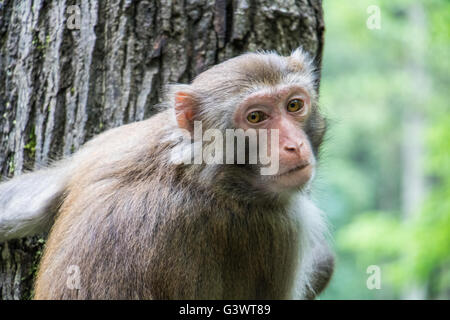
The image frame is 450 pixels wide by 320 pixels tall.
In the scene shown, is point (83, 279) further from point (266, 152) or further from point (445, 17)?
point (445, 17)

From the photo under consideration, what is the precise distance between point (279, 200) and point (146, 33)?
2005 mm

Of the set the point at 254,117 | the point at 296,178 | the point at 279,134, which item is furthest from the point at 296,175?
the point at 254,117

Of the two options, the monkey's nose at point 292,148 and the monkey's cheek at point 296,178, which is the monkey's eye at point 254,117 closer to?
the monkey's nose at point 292,148

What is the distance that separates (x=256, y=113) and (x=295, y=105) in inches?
15.3

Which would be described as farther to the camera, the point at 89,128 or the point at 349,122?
the point at 349,122

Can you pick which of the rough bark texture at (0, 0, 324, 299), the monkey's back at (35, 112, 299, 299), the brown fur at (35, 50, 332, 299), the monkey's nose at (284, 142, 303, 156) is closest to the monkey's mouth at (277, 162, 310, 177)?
the monkey's nose at (284, 142, 303, 156)

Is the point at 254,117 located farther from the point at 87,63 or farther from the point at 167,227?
the point at 87,63

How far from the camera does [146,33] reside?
16.9ft

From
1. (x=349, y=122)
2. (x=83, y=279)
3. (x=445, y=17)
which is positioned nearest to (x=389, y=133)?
(x=349, y=122)

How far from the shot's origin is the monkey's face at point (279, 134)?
4277 mm

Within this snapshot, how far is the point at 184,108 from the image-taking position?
4.47 m

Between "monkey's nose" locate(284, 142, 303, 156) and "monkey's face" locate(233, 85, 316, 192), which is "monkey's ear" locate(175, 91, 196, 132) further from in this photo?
"monkey's nose" locate(284, 142, 303, 156)

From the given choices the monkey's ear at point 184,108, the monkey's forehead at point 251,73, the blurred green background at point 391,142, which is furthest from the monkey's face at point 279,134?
the blurred green background at point 391,142

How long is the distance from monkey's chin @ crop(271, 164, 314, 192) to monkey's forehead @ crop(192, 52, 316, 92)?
76 centimetres
